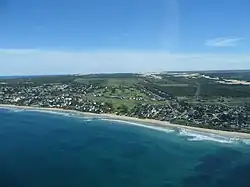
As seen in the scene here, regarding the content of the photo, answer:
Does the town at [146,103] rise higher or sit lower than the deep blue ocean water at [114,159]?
higher

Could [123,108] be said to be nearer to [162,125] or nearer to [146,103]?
[146,103]

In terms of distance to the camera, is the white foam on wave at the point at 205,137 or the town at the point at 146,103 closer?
the white foam on wave at the point at 205,137

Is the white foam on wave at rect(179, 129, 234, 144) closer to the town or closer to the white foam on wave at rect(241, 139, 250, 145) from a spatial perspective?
the white foam on wave at rect(241, 139, 250, 145)

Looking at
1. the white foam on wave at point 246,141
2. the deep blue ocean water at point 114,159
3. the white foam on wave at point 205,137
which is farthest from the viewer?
the white foam on wave at point 205,137

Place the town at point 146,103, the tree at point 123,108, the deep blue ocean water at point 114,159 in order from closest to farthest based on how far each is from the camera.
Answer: the deep blue ocean water at point 114,159 → the town at point 146,103 → the tree at point 123,108

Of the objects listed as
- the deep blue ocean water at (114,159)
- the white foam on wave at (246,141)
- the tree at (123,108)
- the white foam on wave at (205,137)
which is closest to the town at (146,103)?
the tree at (123,108)

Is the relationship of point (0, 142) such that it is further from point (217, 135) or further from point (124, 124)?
point (217, 135)

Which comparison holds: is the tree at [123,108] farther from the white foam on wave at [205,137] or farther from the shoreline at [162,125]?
the white foam on wave at [205,137]
